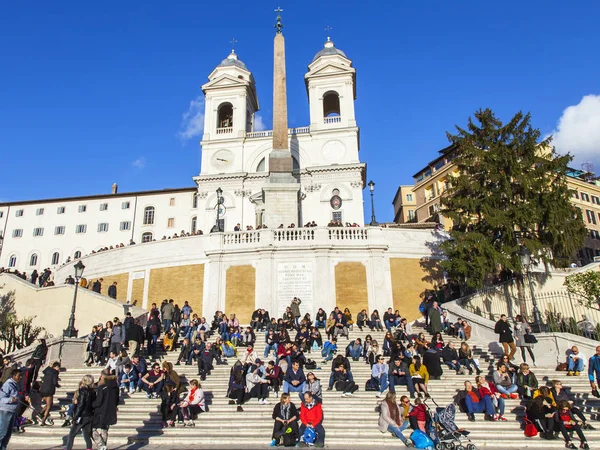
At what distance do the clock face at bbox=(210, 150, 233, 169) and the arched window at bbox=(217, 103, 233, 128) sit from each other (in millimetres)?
3744

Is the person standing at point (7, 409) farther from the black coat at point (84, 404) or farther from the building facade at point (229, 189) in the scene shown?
the building facade at point (229, 189)

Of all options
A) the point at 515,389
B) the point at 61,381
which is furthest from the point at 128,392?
the point at 515,389

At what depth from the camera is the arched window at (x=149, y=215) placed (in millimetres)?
49656

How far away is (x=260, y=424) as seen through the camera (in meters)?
10.8

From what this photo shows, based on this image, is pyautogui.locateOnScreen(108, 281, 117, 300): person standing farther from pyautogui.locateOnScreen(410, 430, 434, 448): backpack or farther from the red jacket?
pyautogui.locateOnScreen(410, 430, 434, 448): backpack

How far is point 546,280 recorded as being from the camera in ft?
74.9

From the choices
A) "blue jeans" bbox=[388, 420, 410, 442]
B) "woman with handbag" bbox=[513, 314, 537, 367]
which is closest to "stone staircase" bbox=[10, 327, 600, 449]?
"blue jeans" bbox=[388, 420, 410, 442]

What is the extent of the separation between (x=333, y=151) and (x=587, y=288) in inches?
1063

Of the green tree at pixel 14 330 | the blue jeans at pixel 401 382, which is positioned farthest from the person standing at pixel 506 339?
the green tree at pixel 14 330

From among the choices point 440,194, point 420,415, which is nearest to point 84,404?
point 420,415

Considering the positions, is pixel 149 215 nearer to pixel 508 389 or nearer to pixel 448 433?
pixel 508 389

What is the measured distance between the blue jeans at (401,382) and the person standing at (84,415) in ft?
21.9

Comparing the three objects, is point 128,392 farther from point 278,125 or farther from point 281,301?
point 278,125

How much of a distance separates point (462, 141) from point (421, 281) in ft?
23.3
